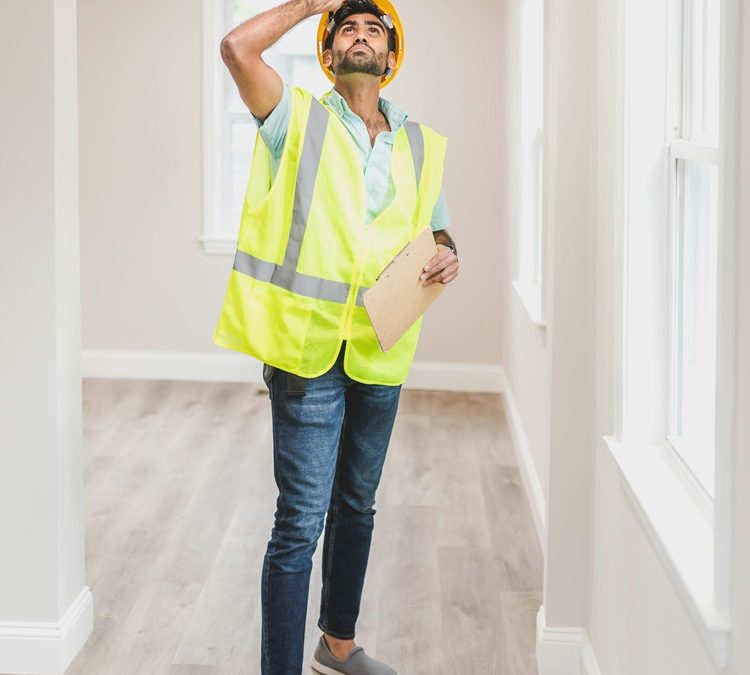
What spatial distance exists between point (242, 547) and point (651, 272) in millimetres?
1988

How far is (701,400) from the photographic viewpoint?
7.55 ft

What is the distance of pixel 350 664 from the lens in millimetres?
2973

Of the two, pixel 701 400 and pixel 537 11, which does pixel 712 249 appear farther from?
pixel 537 11

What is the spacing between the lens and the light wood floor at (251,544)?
3.20 m

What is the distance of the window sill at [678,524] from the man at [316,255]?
0.57 meters

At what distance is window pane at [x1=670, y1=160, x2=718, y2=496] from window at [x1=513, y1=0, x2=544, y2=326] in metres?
2.47

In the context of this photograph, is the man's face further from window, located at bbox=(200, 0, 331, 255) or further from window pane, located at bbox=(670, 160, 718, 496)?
window, located at bbox=(200, 0, 331, 255)

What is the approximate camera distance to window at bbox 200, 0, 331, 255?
6.57 meters

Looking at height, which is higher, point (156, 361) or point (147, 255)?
point (147, 255)

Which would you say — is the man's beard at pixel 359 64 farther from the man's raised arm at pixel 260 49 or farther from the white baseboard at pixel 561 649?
the white baseboard at pixel 561 649

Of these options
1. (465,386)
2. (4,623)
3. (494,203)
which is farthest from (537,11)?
(4,623)

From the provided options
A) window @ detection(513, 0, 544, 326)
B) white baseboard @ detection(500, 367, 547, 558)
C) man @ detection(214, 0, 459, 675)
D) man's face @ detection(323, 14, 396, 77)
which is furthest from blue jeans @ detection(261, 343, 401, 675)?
window @ detection(513, 0, 544, 326)

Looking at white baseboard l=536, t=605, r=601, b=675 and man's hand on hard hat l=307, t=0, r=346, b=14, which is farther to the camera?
white baseboard l=536, t=605, r=601, b=675

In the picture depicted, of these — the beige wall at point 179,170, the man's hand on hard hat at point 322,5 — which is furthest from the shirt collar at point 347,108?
the beige wall at point 179,170
